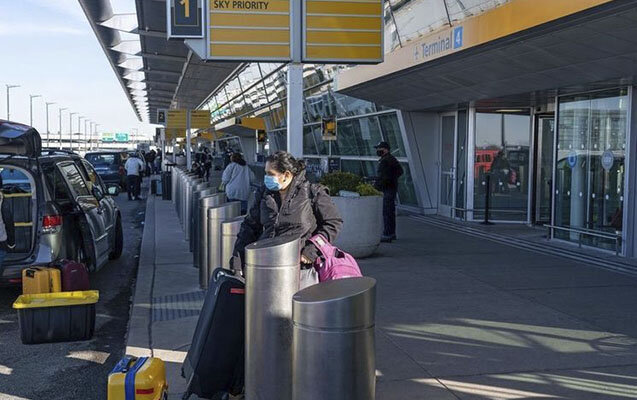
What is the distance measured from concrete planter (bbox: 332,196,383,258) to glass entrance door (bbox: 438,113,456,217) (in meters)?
6.68

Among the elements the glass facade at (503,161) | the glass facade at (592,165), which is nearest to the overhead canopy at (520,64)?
the glass facade at (592,165)

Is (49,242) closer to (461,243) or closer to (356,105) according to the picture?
(461,243)

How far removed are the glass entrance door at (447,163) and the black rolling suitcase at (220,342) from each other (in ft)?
41.7

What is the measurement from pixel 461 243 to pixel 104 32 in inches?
566

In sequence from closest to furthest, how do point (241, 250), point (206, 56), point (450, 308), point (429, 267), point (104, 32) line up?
point (241, 250) → point (450, 308) → point (206, 56) → point (429, 267) → point (104, 32)

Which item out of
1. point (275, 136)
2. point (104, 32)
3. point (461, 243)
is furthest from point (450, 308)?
point (275, 136)

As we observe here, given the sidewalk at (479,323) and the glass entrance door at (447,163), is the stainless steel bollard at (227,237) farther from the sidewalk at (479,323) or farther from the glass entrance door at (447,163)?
the glass entrance door at (447,163)

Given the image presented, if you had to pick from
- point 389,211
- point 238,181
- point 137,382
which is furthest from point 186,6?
point 389,211

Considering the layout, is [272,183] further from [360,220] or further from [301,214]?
[360,220]

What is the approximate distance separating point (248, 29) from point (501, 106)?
28.2 ft

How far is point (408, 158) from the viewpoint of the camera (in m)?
17.7

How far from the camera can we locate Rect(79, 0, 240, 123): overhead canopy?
1842 cm

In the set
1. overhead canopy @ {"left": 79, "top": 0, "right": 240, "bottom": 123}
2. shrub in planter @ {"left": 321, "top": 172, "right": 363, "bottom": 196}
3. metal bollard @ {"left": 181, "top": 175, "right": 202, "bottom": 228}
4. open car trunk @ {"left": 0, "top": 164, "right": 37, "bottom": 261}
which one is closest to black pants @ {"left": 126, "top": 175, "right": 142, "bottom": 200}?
overhead canopy @ {"left": 79, "top": 0, "right": 240, "bottom": 123}

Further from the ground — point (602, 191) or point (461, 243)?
point (602, 191)
